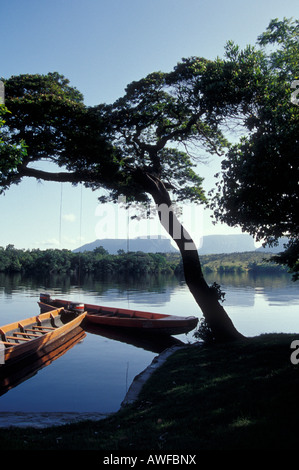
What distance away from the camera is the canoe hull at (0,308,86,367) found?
15.1 meters

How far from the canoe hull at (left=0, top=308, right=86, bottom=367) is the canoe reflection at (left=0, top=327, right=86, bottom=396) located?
0.34 m

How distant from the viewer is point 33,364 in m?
16.8

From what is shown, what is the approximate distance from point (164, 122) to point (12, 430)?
51.7 feet

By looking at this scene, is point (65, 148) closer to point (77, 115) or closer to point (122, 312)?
point (77, 115)

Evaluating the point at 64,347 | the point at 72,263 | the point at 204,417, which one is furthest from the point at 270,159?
the point at 72,263

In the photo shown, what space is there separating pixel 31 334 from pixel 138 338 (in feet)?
26.9

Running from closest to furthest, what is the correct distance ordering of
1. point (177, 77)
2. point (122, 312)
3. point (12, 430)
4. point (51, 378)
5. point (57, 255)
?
point (12, 430), point (51, 378), point (177, 77), point (122, 312), point (57, 255)

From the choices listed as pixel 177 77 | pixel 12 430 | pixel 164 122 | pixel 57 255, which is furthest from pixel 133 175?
pixel 57 255

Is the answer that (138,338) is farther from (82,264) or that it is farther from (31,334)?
(82,264)

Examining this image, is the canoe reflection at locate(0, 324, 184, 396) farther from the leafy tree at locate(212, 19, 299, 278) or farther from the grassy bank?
the leafy tree at locate(212, 19, 299, 278)

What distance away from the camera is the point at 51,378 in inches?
599

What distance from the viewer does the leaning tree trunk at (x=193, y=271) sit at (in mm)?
15727

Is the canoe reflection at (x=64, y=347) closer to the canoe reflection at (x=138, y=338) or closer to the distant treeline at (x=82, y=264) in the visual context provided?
the canoe reflection at (x=138, y=338)
